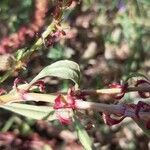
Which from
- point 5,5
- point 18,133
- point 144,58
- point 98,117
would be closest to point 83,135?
point 98,117

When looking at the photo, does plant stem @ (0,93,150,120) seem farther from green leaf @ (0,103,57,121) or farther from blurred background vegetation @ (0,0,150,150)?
blurred background vegetation @ (0,0,150,150)

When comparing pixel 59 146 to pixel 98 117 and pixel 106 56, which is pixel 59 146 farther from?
pixel 98 117

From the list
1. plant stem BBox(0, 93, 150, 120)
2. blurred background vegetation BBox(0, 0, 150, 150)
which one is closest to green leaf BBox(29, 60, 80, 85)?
plant stem BBox(0, 93, 150, 120)

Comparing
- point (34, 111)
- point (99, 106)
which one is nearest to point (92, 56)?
point (34, 111)

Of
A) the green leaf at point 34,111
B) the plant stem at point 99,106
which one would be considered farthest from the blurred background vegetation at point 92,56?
the plant stem at point 99,106

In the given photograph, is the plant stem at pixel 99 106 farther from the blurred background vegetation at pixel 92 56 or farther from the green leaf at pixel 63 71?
the blurred background vegetation at pixel 92 56
